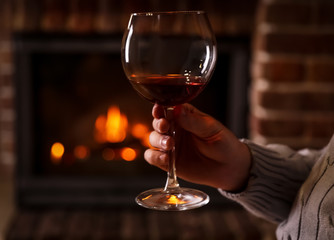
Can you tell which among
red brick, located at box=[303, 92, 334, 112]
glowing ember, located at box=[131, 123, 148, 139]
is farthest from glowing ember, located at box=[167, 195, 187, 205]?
glowing ember, located at box=[131, 123, 148, 139]

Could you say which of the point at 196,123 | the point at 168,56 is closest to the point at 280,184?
the point at 196,123

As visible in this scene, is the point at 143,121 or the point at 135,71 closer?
the point at 135,71

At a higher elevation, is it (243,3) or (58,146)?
(243,3)

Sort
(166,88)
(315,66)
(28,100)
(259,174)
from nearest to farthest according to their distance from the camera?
1. (166,88)
2. (259,174)
3. (315,66)
4. (28,100)

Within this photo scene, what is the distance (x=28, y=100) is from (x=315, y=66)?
3.79 feet

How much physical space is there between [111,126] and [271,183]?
131cm

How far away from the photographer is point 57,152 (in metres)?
2.28

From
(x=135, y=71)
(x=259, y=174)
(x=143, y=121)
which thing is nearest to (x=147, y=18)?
(x=135, y=71)

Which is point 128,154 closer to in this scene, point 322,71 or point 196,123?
point 322,71

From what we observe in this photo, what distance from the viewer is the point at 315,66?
76.9 inches

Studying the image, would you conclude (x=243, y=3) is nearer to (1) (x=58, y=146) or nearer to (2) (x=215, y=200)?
(2) (x=215, y=200)

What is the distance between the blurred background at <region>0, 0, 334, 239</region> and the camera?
196 cm

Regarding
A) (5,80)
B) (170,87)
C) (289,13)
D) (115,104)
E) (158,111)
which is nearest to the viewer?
(170,87)

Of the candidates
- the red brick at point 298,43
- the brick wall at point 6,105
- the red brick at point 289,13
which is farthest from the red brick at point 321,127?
the brick wall at point 6,105
